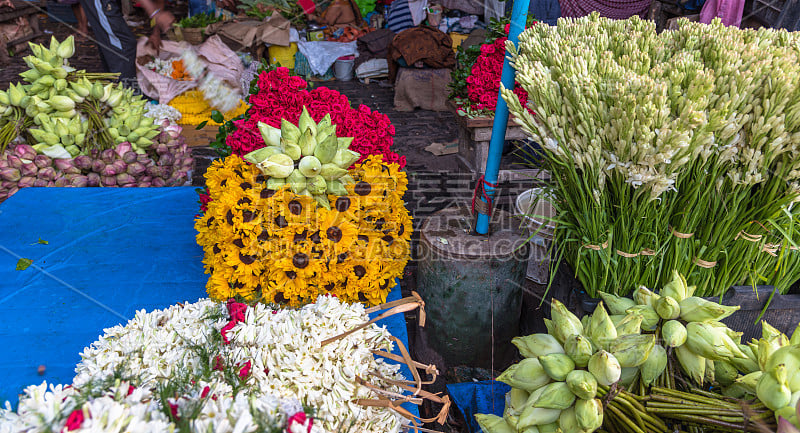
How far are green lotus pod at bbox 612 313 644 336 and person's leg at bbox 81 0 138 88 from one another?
6.21 meters

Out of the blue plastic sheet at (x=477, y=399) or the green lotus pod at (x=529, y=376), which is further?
the blue plastic sheet at (x=477, y=399)

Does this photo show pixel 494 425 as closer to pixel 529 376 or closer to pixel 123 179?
pixel 529 376

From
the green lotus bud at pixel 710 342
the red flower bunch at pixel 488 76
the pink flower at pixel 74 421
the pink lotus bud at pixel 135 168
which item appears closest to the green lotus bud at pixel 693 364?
the green lotus bud at pixel 710 342

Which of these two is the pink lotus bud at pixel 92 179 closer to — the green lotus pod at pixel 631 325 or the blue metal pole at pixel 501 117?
the blue metal pole at pixel 501 117

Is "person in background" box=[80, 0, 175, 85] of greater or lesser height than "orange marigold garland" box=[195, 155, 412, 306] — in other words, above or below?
above

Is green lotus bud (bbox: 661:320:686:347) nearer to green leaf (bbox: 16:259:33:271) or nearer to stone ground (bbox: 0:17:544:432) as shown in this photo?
stone ground (bbox: 0:17:544:432)

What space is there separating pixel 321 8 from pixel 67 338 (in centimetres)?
765

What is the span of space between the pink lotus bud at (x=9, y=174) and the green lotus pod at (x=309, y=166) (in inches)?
80.9

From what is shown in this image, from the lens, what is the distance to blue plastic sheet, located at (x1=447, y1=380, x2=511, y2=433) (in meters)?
1.59

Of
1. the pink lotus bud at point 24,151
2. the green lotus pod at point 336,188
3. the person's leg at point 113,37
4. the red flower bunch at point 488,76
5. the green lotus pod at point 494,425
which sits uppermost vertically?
the person's leg at point 113,37

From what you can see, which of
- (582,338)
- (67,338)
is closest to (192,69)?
(67,338)

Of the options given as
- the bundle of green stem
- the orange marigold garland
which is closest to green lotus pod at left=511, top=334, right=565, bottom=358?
the bundle of green stem

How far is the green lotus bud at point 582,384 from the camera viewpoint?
3.12ft

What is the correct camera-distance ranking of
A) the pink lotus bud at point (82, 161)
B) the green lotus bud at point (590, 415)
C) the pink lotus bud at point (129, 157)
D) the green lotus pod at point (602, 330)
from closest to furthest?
the green lotus bud at point (590, 415) < the green lotus pod at point (602, 330) < the pink lotus bud at point (82, 161) < the pink lotus bud at point (129, 157)
